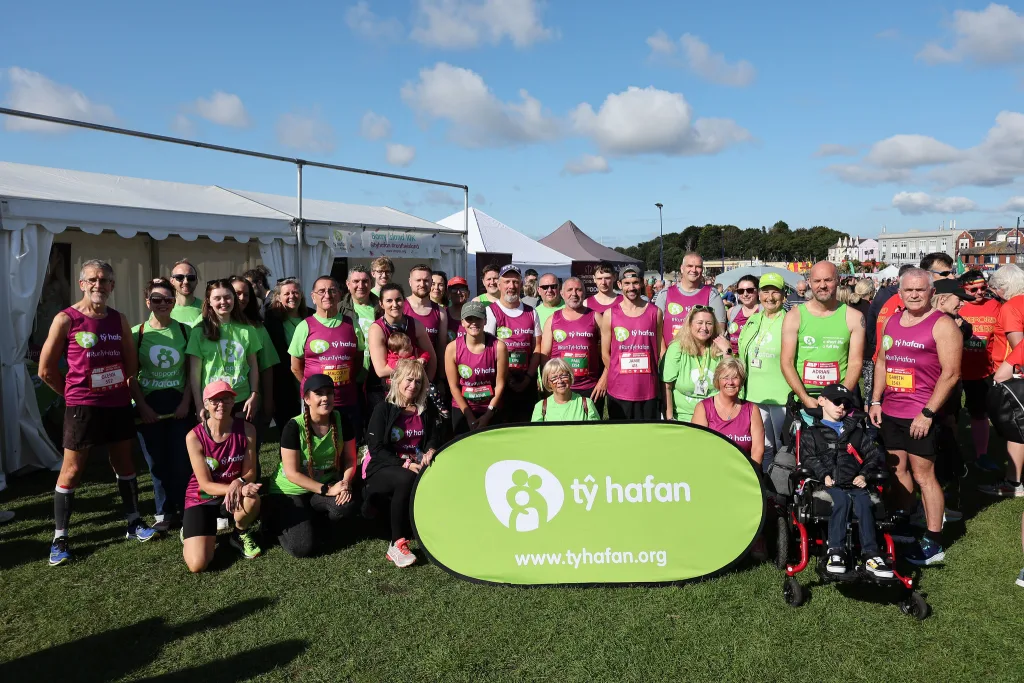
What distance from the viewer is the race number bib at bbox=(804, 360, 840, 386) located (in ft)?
13.3

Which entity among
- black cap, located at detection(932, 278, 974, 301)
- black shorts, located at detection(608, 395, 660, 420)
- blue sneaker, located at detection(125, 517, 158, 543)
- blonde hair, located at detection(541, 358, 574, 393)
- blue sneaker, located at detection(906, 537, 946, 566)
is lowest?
blue sneaker, located at detection(906, 537, 946, 566)

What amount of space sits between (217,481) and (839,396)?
3727mm

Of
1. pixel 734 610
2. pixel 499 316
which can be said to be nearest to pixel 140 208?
pixel 499 316

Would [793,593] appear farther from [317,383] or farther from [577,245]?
[577,245]

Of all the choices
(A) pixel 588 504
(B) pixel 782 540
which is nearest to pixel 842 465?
(B) pixel 782 540

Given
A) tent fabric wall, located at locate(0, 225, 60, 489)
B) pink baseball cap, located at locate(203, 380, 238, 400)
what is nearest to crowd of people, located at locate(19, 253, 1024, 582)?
pink baseball cap, located at locate(203, 380, 238, 400)

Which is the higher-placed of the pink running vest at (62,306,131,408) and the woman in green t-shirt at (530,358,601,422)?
the pink running vest at (62,306,131,408)

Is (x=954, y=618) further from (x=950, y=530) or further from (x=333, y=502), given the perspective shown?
(x=333, y=502)

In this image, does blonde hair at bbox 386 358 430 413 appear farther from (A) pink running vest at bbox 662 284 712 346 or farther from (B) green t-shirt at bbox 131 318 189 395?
(A) pink running vest at bbox 662 284 712 346

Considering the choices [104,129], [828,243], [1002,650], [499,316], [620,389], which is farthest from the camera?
[828,243]

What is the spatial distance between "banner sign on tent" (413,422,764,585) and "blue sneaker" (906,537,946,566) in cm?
114

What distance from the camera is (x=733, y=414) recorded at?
12.9 feet

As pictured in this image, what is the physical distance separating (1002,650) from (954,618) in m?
0.28

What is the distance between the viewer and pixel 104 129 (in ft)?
19.9
